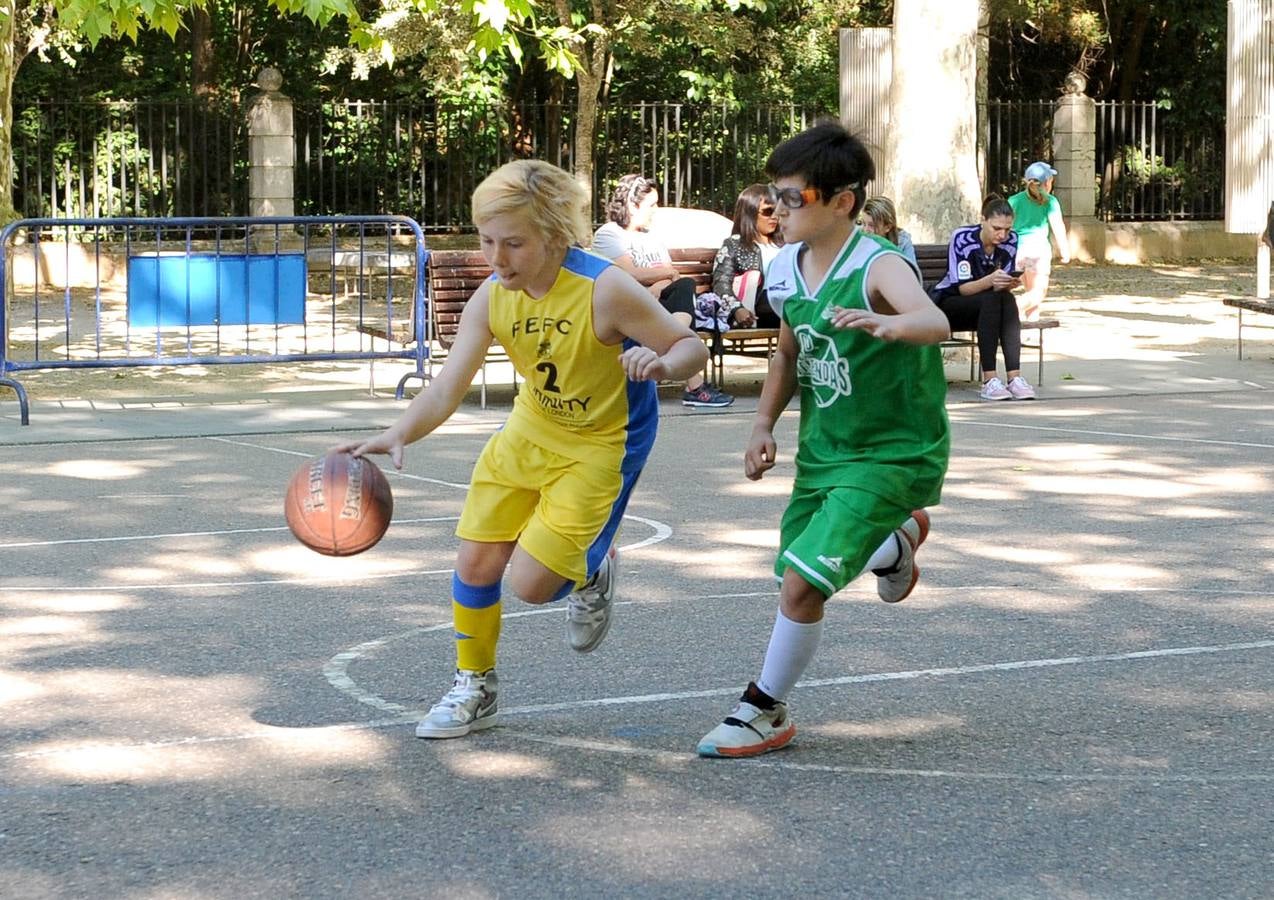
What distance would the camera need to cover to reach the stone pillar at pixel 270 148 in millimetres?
29188

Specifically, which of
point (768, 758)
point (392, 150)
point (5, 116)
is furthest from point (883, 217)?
point (392, 150)

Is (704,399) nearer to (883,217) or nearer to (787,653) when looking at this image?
(883,217)

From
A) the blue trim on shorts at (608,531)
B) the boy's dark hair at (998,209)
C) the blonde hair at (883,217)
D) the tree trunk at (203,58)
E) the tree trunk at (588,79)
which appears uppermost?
the tree trunk at (203,58)

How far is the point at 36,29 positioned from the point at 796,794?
26708 millimetres

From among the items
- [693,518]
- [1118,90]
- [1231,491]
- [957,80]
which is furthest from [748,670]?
[1118,90]

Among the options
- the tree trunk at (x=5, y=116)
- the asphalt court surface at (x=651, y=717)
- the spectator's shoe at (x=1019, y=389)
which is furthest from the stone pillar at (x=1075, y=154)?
the asphalt court surface at (x=651, y=717)

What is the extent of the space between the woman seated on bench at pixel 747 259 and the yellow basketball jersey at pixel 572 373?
885 centimetres

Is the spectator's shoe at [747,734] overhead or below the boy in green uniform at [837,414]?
below

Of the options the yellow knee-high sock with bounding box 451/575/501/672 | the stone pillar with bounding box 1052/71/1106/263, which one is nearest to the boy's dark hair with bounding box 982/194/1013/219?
the yellow knee-high sock with bounding box 451/575/501/672

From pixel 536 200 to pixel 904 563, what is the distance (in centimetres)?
150

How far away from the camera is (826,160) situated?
512 centimetres

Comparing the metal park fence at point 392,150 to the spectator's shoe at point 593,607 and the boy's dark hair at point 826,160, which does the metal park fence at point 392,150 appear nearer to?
the spectator's shoe at point 593,607

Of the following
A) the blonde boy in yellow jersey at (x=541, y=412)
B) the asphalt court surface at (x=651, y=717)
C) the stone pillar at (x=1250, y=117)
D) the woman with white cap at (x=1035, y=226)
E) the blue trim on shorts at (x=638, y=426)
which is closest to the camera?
the asphalt court surface at (x=651, y=717)

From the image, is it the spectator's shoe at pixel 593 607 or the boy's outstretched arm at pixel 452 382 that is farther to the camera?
the spectator's shoe at pixel 593 607
